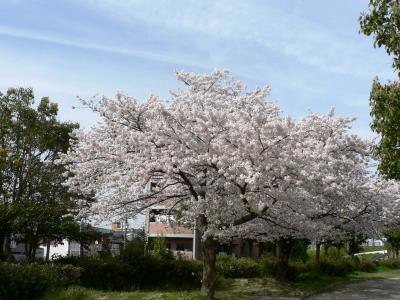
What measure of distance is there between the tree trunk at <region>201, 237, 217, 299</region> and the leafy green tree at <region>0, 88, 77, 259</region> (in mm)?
7961

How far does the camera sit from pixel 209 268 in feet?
53.5

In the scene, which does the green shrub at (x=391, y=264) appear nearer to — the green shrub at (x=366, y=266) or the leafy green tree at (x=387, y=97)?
the green shrub at (x=366, y=266)

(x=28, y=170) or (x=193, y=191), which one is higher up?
(x=28, y=170)

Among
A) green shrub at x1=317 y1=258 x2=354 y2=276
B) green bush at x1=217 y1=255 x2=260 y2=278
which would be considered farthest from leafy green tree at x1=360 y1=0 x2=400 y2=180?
green shrub at x1=317 y1=258 x2=354 y2=276

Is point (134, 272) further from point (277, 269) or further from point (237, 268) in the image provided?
point (277, 269)

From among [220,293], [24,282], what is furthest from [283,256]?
[24,282]

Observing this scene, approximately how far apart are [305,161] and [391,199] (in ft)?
38.3

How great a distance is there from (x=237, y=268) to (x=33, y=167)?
11485 millimetres

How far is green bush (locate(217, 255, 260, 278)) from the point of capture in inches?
971

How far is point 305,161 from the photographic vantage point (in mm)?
14273

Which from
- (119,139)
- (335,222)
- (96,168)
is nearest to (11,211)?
(96,168)

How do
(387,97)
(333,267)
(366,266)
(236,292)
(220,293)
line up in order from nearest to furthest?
(387,97) → (220,293) → (236,292) → (333,267) → (366,266)

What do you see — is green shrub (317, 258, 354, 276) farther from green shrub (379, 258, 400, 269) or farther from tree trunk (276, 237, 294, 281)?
green shrub (379, 258, 400, 269)

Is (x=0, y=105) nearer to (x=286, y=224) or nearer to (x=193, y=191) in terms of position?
(x=193, y=191)
